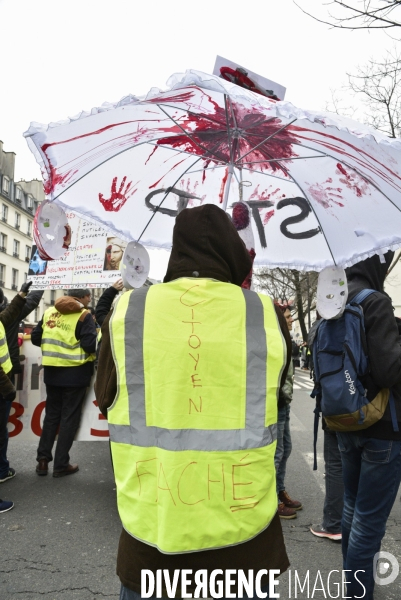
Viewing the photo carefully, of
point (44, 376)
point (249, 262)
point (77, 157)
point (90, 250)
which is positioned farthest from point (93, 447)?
point (249, 262)

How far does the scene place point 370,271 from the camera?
2.72 m

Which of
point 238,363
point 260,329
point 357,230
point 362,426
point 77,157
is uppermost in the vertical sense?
point 77,157

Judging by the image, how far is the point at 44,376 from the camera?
16.7 ft

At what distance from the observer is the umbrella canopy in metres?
2.34

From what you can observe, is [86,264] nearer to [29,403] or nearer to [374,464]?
[29,403]

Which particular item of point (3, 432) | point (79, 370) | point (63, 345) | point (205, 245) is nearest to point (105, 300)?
point (63, 345)

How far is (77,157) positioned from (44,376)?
3.11 meters

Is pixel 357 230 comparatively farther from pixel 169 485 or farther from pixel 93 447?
pixel 93 447

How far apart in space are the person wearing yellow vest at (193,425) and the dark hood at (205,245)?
0.07 m

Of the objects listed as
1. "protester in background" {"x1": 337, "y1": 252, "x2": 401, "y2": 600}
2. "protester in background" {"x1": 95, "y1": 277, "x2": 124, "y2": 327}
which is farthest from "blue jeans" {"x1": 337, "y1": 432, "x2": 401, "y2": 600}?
"protester in background" {"x1": 95, "y1": 277, "x2": 124, "y2": 327}

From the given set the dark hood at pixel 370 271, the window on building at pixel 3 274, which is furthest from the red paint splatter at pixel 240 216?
the window on building at pixel 3 274

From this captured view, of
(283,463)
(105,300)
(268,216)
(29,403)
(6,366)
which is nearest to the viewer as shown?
(268,216)

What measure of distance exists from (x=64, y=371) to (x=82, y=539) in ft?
6.11

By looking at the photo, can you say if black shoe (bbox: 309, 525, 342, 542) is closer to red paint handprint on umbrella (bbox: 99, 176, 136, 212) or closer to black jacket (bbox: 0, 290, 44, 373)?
red paint handprint on umbrella (bbox: 99, 176, 136, 212)
